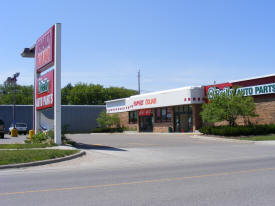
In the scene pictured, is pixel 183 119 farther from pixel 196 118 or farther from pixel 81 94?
pixel 81 94

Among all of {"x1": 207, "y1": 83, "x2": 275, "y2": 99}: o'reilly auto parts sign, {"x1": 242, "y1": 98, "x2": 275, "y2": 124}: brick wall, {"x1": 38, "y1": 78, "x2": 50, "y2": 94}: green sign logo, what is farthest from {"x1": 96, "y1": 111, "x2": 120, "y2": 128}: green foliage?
{"x1": 38, "y1": 78, "x2": 50, "y2": 94}: green sign logo

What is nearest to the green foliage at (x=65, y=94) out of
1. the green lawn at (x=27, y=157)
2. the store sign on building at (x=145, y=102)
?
the store sign on building at (x=145, y=102)

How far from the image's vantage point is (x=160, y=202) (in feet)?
21.7

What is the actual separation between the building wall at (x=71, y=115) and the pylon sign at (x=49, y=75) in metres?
27.9

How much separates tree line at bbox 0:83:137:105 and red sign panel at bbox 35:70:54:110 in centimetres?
Result: 6106

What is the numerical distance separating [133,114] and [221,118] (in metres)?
21.1

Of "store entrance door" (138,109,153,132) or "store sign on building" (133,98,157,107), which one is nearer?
"store sign on building" (133,98,157,107)

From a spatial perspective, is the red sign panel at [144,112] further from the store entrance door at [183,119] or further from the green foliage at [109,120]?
the green foliage at [109,120]

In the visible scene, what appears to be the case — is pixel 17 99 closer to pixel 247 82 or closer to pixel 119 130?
pixel 119 130

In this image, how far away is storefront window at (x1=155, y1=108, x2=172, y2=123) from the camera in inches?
1637

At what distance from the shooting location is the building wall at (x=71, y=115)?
5262 cm

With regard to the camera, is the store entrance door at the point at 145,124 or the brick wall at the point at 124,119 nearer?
the store entrance door at the point at 145,124

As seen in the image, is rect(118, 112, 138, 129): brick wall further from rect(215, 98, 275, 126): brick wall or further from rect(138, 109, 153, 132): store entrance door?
rect(215, 98, 275, 126): brick wall

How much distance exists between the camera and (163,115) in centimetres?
4275
